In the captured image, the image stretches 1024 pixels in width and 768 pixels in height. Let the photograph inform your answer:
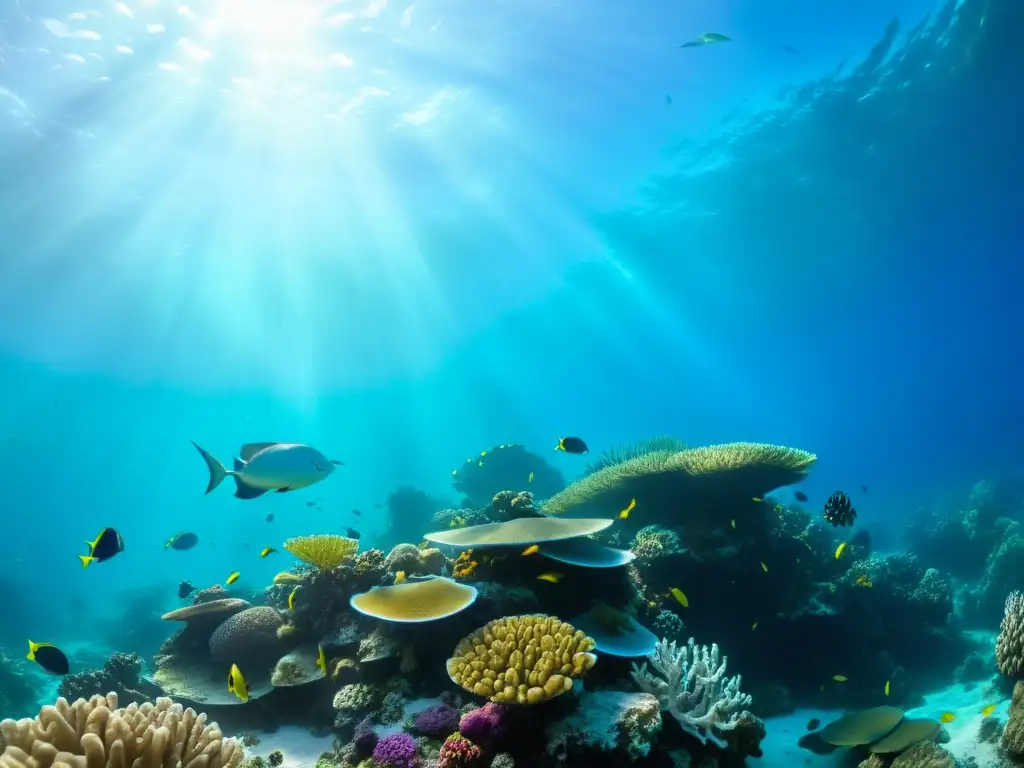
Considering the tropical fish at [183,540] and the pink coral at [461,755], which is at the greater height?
the tropical fish at [183,540]

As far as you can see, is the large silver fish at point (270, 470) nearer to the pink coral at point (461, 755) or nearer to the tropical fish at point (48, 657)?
the pink coral at point (461, 755)

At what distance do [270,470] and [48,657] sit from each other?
3557mm

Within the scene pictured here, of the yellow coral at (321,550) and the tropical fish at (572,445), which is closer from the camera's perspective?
the yellow coral at (321,550)

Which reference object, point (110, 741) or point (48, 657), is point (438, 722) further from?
point (48, 657)

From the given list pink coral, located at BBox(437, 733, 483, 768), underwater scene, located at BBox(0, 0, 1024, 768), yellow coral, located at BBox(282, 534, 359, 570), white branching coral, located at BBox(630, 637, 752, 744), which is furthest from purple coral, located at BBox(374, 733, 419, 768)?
yellow coral, located at BBox(282, 534, 359, 570)

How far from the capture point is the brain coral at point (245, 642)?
6.07 meters

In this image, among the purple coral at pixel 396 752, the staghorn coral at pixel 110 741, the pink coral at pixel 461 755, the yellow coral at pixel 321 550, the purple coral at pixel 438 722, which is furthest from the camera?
the yellow coral at pixel 321 550

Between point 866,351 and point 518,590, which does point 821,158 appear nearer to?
point 518,590

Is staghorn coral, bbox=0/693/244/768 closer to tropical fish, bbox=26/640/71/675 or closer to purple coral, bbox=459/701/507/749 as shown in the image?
purple coral, bbox=459/701/507/749

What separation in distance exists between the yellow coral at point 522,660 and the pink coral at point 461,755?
358 millimetres

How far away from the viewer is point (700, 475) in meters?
8.56

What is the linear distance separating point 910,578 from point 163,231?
138ft

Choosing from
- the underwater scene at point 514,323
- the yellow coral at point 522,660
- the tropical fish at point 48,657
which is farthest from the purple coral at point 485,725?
the tropical fish at point 48,657

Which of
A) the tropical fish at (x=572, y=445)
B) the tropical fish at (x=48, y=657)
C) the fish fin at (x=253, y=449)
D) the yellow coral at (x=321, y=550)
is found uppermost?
the tropical fish at (x=572, y=445)
